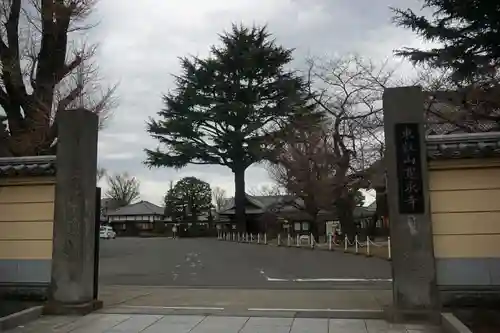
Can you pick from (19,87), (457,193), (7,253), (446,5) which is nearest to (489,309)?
(457,193)

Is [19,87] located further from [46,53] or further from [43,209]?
[43,209]

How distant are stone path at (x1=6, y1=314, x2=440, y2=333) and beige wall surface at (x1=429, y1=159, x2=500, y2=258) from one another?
1450 millimetres

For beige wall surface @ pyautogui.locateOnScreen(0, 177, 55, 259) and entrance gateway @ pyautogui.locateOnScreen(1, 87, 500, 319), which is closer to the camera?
entrance gateway @ pyautogui.locateOnScreen(1, 87, 500, 319)

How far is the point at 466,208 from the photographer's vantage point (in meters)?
7.71

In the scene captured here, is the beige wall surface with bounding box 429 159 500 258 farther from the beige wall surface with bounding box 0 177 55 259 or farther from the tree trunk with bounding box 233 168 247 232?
the tree trunk with bounding box 233 168 247 232

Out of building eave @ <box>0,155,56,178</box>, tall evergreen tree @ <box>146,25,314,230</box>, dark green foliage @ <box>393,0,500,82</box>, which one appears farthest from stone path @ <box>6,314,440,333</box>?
tall evergreen tree @ <box>146,25,314,230</box>

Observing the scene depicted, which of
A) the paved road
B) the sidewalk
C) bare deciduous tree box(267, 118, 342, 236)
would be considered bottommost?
the paved road

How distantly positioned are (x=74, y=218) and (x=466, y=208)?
6.25 m

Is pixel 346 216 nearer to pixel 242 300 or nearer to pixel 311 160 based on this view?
pixel 311 160

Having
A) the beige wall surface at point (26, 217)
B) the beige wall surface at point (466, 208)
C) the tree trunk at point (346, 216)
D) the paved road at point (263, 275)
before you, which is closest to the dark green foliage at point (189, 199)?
the tree trunk at point (346, 216)

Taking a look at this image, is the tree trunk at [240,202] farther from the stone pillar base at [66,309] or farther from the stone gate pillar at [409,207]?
the stone gate pillar at [409,207]

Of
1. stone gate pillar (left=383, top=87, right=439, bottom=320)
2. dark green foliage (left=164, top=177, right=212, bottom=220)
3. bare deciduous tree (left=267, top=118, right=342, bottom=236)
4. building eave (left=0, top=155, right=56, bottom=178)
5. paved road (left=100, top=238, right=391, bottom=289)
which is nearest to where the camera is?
stone gate pillar (left=383, top=87, right=439, bottom=320)

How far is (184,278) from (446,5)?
11.7 m

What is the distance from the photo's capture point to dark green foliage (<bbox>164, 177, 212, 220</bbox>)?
6662 cm
